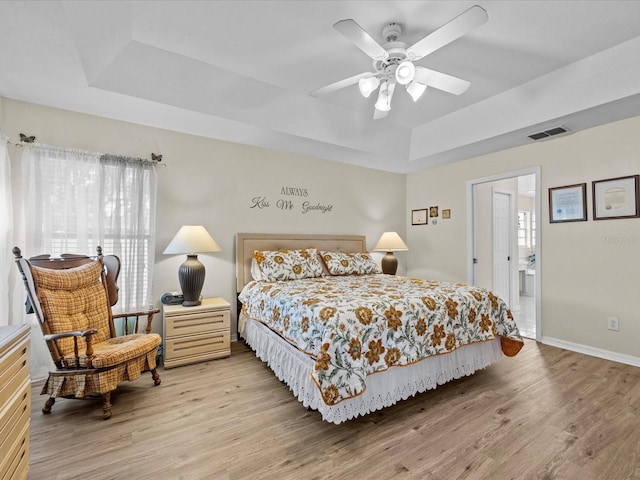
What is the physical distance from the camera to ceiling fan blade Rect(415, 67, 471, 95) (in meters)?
2.14

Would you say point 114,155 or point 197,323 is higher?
point 114,155

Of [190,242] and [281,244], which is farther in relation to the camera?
[281,244]

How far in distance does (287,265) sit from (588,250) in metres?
3.22

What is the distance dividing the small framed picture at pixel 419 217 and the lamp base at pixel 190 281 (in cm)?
356

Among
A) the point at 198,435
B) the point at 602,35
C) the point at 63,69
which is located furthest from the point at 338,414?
the point at 602,35

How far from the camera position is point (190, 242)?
299 centimetres

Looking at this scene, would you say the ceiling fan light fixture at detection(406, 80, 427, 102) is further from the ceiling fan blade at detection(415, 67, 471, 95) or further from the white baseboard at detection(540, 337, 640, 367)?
the white baseboard at detection(540, 337, 640, 367)

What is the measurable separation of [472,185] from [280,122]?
2841 millimetres

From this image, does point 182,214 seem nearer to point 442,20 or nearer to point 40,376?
point 40,376

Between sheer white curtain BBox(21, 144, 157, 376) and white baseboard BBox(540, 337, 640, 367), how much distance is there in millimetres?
4418

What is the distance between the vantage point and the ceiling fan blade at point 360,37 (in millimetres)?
1700

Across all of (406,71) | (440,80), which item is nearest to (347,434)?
(406,71)

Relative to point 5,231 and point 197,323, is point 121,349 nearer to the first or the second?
point 197,323

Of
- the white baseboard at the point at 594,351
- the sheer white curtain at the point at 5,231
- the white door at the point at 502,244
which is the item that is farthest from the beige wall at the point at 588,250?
the sheer white curtain at the point at 5,231
